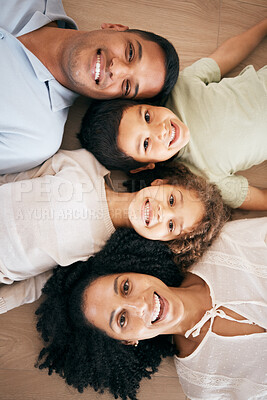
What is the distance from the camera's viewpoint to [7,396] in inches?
52.0

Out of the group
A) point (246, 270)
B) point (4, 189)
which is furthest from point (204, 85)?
point (4, 189)

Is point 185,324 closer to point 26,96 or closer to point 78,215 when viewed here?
point 78,215

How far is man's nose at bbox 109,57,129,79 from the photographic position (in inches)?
44.4

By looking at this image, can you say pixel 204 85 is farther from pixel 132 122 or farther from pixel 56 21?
pixel 56 21

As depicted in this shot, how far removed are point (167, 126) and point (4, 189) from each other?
621 millimetres

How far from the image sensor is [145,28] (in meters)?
1.46

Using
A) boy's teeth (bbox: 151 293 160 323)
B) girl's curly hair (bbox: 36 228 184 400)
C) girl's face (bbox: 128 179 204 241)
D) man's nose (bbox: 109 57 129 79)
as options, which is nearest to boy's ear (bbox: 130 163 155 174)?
girl's face (bbox: 128 179 204 241)

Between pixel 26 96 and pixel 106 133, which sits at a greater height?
pixel 26 96

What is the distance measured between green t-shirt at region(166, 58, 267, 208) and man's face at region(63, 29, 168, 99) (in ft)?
0.62

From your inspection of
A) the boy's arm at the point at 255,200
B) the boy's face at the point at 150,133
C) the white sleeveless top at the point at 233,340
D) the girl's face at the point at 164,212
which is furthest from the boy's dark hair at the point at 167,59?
the white sleeveless top at the point at 233,340

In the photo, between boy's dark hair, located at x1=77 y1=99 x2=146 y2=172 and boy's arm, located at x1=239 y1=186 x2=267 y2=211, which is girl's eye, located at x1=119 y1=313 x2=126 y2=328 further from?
boy's arm, located at x1=239 y1=186 x2=267 y2=211

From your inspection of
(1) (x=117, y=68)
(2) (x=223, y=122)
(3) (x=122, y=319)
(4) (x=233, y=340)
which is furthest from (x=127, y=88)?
(4) (x=233, y=340)

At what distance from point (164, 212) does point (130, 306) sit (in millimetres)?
330

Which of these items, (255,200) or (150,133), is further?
(255,200)
